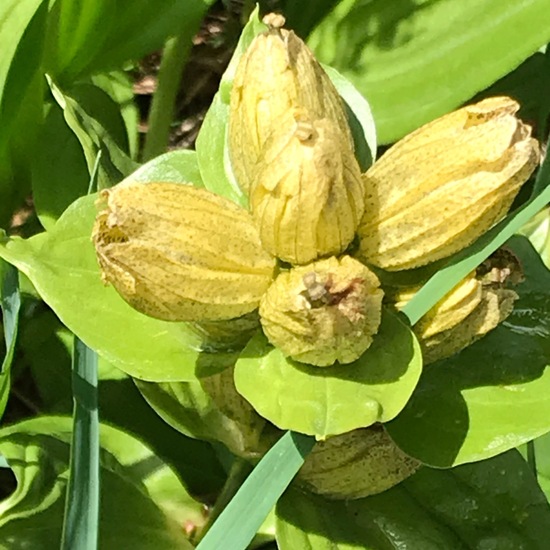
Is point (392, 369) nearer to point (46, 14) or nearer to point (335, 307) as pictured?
point (335, 307)

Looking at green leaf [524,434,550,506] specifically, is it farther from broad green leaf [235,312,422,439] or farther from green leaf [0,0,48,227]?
green leaf [0,0,48,227]

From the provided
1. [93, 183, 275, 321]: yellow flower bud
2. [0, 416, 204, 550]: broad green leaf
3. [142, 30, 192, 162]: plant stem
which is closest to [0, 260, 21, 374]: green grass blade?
[0, 416, 204, 550]: broad green leaf

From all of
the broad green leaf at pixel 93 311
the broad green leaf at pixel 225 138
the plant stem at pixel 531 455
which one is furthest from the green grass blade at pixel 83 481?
the plant stem at pixel 531 455

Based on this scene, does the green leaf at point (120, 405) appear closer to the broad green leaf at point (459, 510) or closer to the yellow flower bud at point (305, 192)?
the broad green leaf at point (459, 510)

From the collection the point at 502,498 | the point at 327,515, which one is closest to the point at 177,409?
the point at 327,515

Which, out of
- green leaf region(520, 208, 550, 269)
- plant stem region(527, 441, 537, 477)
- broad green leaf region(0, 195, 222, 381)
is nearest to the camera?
broad green leaf region(0, 195, 222, 381)

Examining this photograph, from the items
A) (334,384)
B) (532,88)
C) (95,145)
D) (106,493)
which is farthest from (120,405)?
(532,88)
